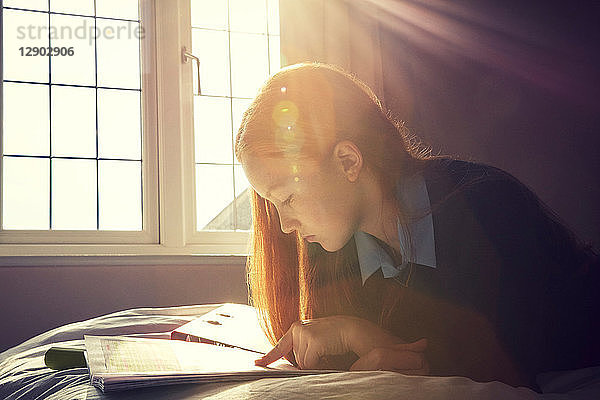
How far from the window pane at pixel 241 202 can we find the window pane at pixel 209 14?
1.92ft

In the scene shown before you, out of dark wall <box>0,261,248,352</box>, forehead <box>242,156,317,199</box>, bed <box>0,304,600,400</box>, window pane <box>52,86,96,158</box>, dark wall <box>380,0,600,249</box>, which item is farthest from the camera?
window pane <box>52,86,96,158</box>

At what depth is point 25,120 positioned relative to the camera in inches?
98.2

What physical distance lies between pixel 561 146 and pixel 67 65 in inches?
71.4

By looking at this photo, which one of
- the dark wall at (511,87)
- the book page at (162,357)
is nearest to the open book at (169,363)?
the book page at (162,357)

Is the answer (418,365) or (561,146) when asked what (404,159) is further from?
(561,146)

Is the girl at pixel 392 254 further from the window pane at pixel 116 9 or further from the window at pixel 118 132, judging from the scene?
the window pane at pixel 116 9

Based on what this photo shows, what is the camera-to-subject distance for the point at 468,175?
967 mm

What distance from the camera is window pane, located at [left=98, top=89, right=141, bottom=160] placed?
260 centimetres

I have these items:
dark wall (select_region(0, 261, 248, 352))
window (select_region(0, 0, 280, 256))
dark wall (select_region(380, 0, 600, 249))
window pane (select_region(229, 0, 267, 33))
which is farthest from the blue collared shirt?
window pane (select_region(229, 0, 267, 33))

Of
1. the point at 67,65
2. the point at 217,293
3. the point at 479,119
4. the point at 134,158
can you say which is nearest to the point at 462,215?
the point at 479,119

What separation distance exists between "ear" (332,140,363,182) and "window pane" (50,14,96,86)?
1.79 metres

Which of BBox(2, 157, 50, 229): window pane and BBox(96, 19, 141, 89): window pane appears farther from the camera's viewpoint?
BBox(96, 19, 141, 89): window pane

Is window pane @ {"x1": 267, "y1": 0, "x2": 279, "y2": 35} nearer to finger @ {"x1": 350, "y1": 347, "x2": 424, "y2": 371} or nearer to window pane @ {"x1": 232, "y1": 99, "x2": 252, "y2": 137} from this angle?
window pane @ {"x1": 232, "y1": 99, "x2": 252, "y2": 137}

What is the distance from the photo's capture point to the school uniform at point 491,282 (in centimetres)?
86
